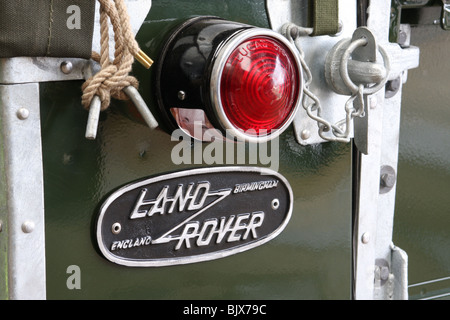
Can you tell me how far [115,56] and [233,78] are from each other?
0.66 ft

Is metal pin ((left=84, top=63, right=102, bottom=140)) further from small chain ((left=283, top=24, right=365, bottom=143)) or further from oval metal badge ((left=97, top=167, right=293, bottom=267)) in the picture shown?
small chain ((left=283, top=24, right=365, bottom=143))

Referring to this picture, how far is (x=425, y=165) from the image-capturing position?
1788mm

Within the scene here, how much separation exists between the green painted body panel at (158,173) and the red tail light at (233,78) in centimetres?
7

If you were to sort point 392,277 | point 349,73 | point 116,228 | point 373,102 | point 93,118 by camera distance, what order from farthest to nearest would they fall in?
point 392,277
point 373,102
point 349,73
point 116,228
point 93,118

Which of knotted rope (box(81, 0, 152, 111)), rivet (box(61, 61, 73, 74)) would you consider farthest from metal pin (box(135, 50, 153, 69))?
rivet (box(61, 61, 73, 74))

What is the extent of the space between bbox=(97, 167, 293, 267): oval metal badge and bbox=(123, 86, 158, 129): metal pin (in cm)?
14

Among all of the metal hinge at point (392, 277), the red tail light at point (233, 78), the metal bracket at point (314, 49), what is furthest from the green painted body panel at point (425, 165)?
the red tail light at point (233, 78)

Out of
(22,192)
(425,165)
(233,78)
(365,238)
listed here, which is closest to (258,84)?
(233,78)

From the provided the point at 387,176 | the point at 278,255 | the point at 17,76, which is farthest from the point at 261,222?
the point at 17,76

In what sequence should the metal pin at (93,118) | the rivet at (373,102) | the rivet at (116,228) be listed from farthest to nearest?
1. the rivet at (373,102)
2. the rivet at (116,228)
3. the metal pin at (93,118)

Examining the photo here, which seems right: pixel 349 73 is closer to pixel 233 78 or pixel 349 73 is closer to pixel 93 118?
pixel 233 78

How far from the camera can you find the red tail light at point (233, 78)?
3.80 feet

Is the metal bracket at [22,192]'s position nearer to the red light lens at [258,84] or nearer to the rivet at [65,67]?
the rivet at [65,67]

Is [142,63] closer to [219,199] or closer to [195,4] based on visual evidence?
[195,4]
